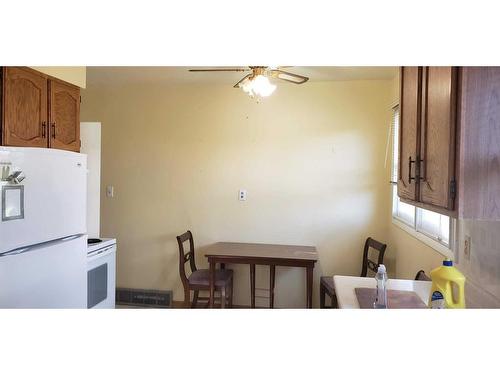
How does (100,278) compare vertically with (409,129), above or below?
below

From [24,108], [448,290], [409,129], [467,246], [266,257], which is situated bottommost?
[266,257]

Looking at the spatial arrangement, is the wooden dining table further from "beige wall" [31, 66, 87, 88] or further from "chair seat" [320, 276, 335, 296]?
"beige wall" [31, 66, 87, 88]

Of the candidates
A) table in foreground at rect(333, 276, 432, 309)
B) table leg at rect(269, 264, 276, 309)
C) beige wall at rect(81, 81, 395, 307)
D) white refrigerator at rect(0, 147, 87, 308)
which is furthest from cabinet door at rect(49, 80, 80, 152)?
table in foreground at rect(333, 276, 432, 309)

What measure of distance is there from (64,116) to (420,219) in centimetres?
277

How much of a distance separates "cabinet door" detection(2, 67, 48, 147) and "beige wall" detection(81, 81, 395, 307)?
126cm

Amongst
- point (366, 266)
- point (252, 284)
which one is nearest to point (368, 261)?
point (366, 266)

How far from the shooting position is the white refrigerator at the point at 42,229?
1.43 m

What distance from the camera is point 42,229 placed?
5.25ft

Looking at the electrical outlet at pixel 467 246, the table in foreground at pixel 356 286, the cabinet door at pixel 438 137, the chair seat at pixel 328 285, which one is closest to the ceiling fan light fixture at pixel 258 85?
the cabinet door at pixel 438 137

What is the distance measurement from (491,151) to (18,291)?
1985 mm

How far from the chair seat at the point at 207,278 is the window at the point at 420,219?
1.66m

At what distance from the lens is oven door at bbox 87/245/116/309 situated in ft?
6.68

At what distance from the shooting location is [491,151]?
0.88 meters

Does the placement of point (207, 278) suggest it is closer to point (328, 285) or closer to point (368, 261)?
point (328, 285)
